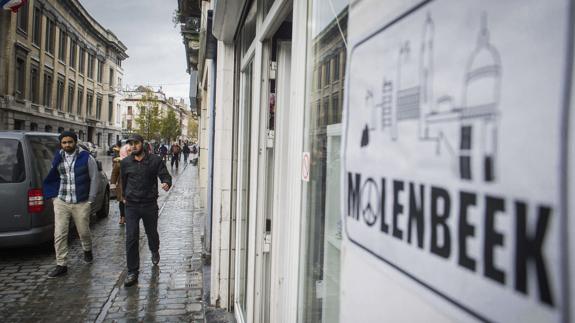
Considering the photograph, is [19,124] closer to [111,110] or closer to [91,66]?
[91,66]

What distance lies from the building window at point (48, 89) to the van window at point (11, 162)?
33.2m

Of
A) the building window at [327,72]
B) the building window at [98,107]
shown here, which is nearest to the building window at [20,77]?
the building window at [98,107]

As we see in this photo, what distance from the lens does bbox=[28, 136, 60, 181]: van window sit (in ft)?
20.1

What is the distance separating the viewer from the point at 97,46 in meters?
47.2

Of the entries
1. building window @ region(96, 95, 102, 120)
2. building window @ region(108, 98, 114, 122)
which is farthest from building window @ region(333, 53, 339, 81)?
building window @ region(108, 98, 114, 122)

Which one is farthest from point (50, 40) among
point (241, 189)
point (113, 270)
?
point (241, 189)

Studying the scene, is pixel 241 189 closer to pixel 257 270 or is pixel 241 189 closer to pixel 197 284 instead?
pixel 257 270

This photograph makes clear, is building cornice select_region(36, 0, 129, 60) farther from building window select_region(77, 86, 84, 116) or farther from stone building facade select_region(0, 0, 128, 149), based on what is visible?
building window select_region(77, 86, 84, 116)

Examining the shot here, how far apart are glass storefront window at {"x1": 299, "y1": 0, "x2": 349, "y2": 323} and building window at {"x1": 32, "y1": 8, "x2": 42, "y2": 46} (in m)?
37.5

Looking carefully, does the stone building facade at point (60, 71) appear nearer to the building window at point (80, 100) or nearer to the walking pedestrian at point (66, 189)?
the building window at point (80, 100)

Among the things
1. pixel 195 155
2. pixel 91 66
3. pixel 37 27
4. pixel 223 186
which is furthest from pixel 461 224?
pixel 91 66

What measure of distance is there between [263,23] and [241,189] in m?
1.63

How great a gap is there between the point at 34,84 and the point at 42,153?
31.3m

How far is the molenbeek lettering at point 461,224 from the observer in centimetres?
48
